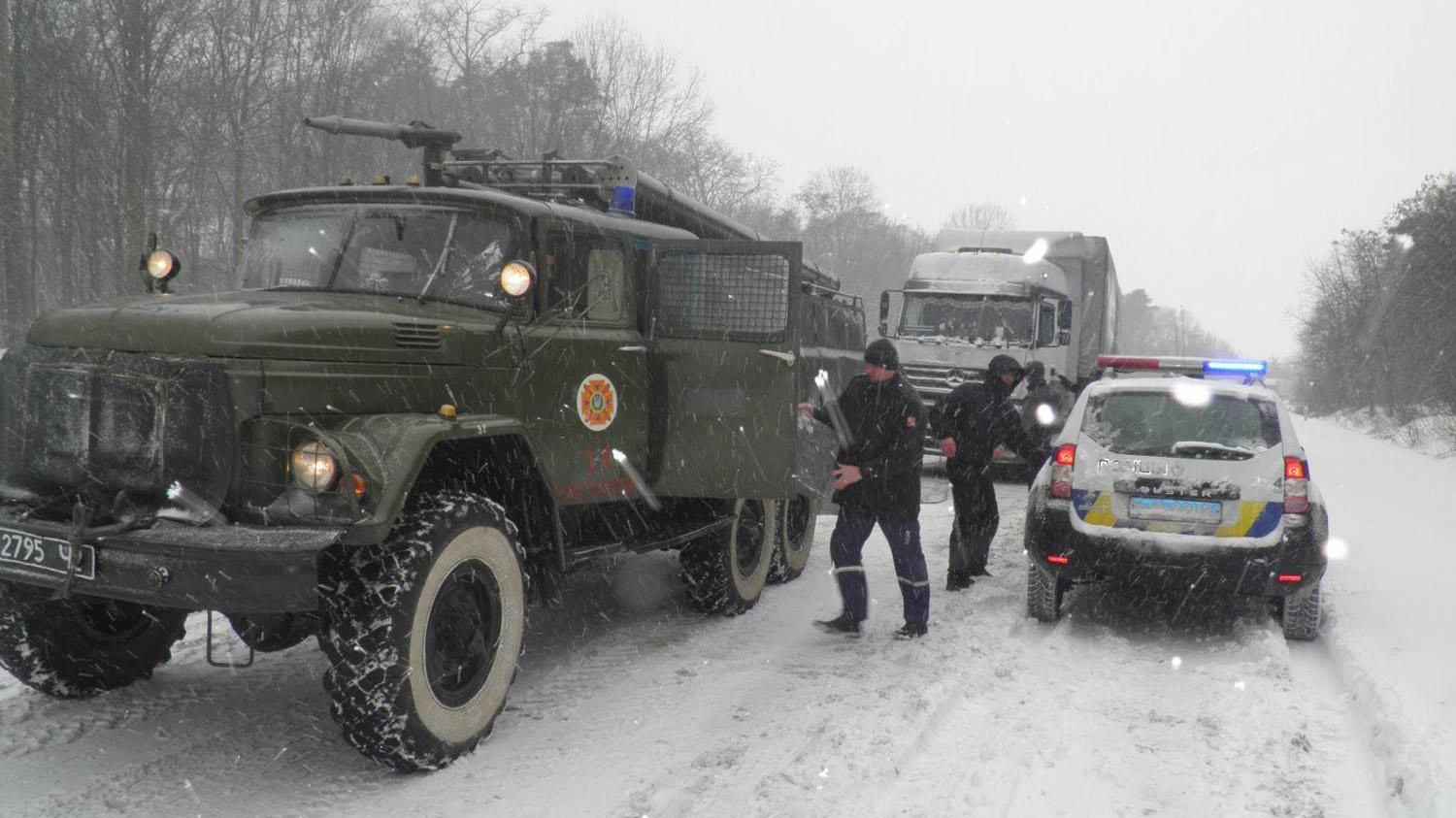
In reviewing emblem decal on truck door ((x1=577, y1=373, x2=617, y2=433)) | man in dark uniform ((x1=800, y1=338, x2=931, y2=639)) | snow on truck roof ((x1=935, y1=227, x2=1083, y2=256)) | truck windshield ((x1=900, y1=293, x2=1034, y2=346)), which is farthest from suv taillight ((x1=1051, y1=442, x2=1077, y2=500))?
snow on truck roof ((x1=935, y1=227, x2=1083, y2=256))

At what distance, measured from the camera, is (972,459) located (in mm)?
8016

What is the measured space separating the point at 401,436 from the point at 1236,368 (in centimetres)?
642

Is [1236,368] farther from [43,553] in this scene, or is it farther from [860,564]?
[43,553]

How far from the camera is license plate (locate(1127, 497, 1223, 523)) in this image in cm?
611

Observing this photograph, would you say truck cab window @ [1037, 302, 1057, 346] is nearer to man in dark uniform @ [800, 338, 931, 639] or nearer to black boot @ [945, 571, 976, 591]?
black boot @ [945, 571, 976, 591]

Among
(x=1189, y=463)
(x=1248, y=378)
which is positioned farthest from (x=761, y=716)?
(x=1248, y=378)

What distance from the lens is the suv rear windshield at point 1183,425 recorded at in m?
6.26

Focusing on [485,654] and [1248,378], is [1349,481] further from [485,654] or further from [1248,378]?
[485,654]

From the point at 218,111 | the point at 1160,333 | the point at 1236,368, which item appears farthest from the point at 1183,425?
the point at 1160,333

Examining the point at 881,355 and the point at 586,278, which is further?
the point at 881,355

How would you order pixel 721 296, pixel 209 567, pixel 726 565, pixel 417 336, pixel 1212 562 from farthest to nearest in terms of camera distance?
pixel 726 565 → pixel 1212 562 → pixel 721 296 → pixel 417 336 → pixel 209 567

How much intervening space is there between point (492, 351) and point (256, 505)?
4.22 ft

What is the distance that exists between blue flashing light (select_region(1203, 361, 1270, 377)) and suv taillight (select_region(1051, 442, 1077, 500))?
203 cm

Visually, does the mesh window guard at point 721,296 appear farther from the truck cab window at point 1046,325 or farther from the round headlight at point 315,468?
the truck cab window at point 1046,325
